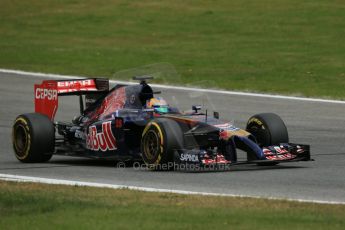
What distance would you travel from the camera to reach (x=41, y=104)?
16281 mm

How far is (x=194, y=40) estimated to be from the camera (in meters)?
32.8

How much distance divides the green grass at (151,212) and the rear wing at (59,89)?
439 centimetres

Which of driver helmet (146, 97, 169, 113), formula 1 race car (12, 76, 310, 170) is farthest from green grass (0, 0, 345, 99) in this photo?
driver helmet (146, 97, 169, 113)

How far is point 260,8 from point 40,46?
8.09 metres

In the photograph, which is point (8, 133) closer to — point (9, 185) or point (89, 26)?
point (9, 185)

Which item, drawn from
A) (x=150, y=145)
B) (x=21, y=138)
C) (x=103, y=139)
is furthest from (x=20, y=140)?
(x=150, y=145)

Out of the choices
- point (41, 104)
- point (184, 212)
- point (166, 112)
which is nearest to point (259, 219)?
point (184, 212)

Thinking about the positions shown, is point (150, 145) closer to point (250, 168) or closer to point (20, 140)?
point (250, 168)

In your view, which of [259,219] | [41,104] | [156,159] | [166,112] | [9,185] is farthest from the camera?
[41,104]

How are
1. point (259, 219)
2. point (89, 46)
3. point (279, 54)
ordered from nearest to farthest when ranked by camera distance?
point (259, 219), point (279, 54), point (89, 46)

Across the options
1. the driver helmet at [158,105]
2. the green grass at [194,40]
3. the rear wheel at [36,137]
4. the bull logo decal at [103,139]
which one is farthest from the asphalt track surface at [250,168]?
the green grass at [194,40]

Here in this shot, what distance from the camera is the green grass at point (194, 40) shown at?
26531mm

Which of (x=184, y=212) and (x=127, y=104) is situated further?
(x=127, y=104)

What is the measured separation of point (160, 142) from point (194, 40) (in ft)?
63.8
